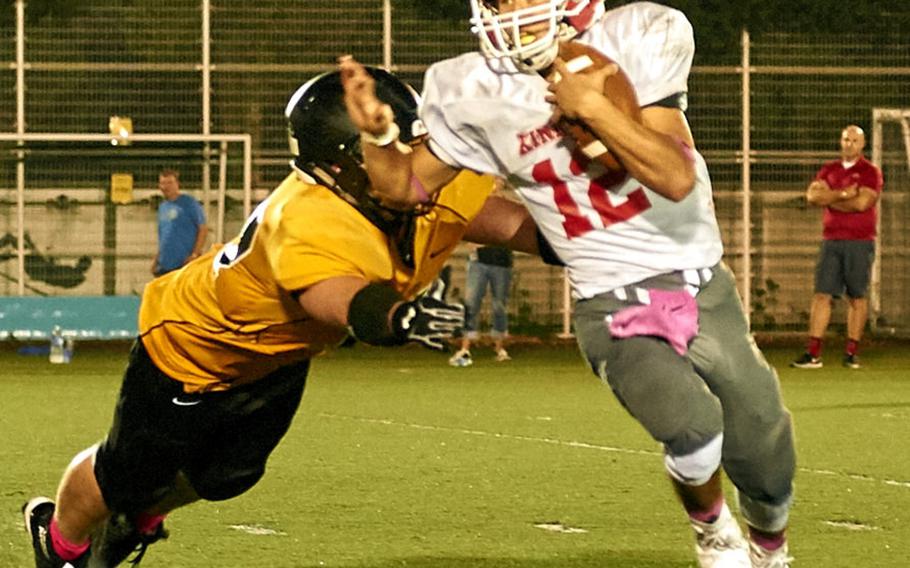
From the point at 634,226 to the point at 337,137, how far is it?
0.77 m

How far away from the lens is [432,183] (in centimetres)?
461

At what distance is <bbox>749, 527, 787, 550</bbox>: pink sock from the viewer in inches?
196

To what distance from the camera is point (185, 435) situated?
15.8 ft

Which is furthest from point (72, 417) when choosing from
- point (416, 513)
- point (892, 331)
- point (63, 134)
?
point (892, 331)

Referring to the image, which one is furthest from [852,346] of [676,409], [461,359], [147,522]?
[676,409]

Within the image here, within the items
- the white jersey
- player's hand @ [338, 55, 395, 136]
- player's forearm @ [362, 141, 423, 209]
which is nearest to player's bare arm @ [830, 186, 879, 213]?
the white jersey

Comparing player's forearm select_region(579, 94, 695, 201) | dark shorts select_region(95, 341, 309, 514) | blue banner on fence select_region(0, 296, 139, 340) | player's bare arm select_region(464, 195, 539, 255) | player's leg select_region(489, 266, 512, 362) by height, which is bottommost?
blue banner on fence select_region(0, 296, 139, 340)

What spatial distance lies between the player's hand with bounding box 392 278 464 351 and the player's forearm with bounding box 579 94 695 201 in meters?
0.53

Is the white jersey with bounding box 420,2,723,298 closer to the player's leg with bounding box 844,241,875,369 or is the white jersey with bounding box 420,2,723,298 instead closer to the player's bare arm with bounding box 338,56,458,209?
the player's bare arm with bounding box 338,56,458,209

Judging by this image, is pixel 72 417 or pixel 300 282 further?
pixel 72 417

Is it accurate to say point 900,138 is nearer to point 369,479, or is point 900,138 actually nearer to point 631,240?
point 369,479

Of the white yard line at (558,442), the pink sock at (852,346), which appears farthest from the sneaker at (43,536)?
the pink sock at (852,346)

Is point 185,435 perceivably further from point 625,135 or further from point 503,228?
point 625,135

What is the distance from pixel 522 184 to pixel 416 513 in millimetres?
2214
